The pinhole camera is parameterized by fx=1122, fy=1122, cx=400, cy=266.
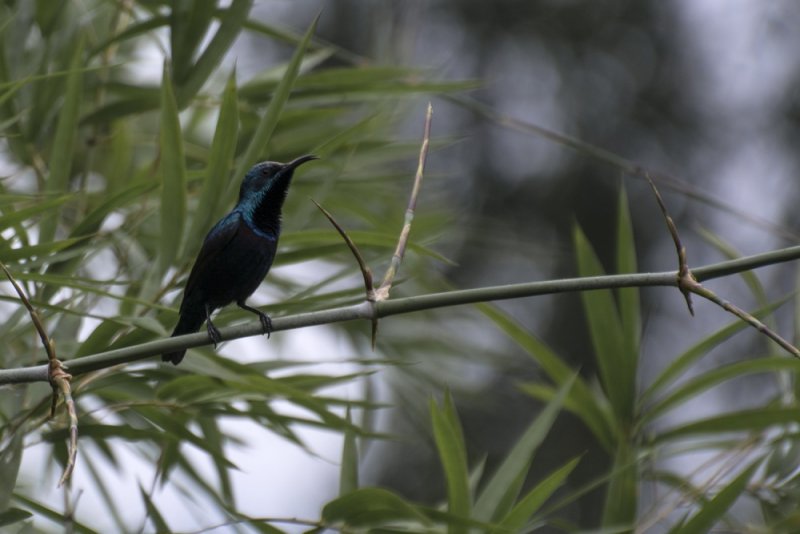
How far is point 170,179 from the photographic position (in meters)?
2.35

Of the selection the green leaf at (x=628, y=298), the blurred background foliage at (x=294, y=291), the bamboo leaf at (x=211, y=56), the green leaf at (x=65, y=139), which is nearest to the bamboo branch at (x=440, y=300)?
the blurred background foliage at (x=294, y=291)

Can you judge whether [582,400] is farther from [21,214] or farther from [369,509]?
[21,214]

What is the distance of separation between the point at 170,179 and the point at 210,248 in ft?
0.55

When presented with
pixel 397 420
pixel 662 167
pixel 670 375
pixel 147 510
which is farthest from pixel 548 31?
pixel 147 510

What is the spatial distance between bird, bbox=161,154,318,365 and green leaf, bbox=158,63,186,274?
8 centimetres

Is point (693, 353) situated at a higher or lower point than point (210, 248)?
lower

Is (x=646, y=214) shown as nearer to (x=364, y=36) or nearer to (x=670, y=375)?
(x=364, y=36)

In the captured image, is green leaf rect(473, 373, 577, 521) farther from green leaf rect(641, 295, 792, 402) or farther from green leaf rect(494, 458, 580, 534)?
green leaf rect(641, 295, 792, 402)

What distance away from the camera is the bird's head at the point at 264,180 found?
7.79ft

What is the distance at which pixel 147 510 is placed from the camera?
2.28m

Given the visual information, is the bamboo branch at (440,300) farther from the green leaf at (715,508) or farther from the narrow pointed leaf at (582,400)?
the narrow pointed leaf at (582,400)

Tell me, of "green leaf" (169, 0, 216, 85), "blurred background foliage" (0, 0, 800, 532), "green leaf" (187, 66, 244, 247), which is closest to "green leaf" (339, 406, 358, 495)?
"blurred background foliage" (0, 0, 800, 532)

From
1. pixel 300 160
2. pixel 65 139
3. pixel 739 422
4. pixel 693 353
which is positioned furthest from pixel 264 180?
pixel 739 422

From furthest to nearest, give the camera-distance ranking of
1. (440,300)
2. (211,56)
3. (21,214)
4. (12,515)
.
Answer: (211,56), (21,214), (12,515), (440,300)
